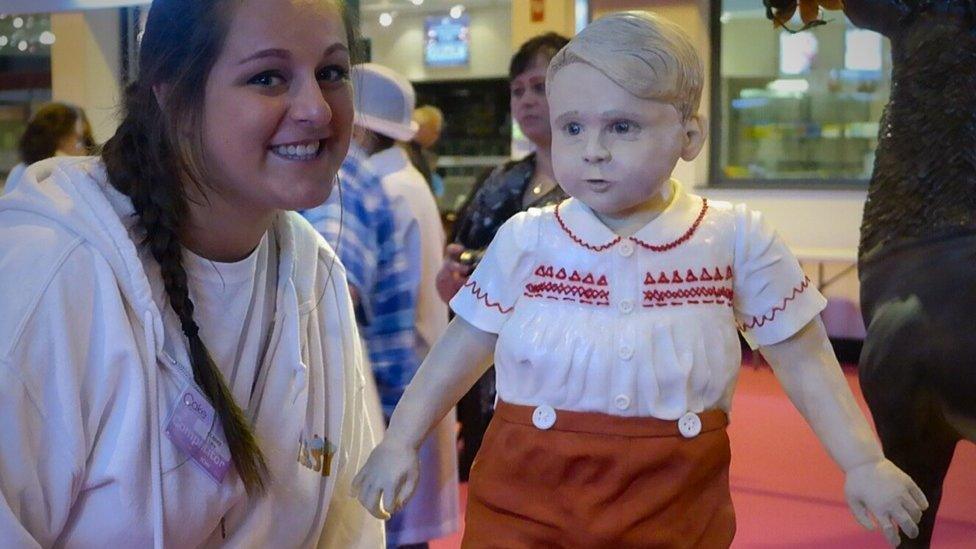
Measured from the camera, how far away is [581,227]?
133 cm

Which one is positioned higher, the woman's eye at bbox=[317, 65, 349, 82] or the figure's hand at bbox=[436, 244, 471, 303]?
the woman's eye at bbox=[317, 65, 349, 82]

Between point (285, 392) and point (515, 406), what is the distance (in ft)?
1.24

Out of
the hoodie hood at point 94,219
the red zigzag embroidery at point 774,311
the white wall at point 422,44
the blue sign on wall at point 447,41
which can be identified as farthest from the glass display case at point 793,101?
the hoodie hood at point 94,219

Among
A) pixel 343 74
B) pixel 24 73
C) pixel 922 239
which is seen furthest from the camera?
pixel 24 73

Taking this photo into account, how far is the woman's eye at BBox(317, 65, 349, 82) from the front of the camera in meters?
1.42

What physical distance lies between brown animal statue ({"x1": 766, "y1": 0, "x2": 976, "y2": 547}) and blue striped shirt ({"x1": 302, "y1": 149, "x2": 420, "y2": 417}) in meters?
1.06

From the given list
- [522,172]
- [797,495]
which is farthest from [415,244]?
[797,495]

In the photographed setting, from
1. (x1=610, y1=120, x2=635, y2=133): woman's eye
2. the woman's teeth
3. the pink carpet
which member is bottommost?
the pink carpet

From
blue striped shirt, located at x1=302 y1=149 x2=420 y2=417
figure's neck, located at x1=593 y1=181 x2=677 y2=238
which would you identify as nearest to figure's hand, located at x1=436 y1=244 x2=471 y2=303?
blue striped shirt, located at x1=302 y1=149 x2=420 y2=417

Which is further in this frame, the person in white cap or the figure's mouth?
the person in white cap

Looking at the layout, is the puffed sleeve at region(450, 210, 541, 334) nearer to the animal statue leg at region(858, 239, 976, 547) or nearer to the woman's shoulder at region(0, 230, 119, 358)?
the woman's shoulder at region(0, 230, 119, 358)

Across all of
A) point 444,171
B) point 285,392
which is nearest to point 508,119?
point 444,171

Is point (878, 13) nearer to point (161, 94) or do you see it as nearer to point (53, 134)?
point (161, 94)

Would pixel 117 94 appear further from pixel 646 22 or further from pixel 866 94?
pixel 866 94
